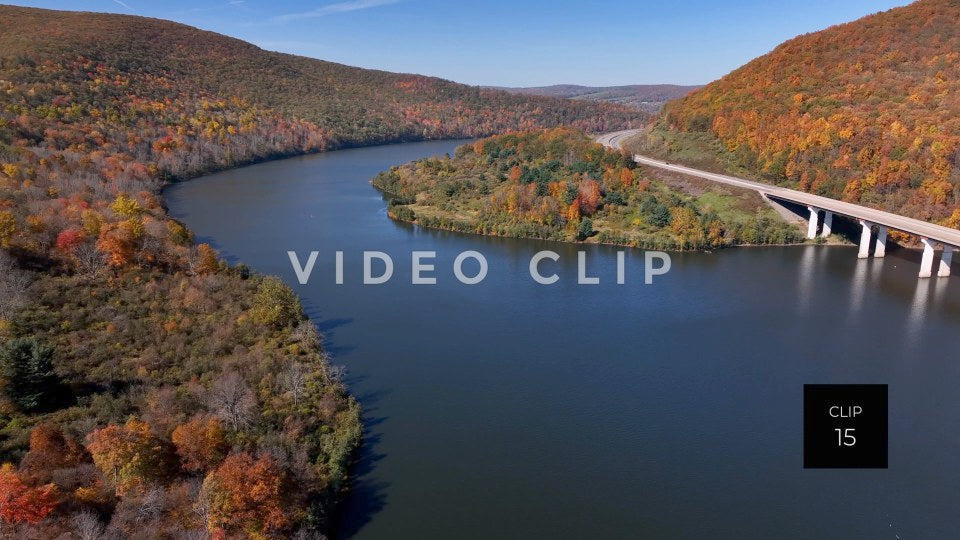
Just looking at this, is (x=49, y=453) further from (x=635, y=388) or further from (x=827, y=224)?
(x=827, y=224)

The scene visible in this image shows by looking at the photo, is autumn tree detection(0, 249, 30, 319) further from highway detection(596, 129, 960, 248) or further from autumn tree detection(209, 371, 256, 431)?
highway detection(596, 129, 960, 248)

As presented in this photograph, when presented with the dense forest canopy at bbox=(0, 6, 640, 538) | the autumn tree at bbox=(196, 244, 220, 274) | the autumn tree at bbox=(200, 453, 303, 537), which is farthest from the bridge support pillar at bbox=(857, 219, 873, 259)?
the autumn tree at bbox=(196, 244, 220, 274)

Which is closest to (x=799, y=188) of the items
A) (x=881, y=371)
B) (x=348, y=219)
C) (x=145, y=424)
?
(x=881, y=371)

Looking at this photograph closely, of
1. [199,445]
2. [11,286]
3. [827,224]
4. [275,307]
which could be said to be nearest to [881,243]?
[827,224]

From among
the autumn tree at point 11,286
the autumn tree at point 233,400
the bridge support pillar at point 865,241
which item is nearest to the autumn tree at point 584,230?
the bridge support pillar at point 865,241

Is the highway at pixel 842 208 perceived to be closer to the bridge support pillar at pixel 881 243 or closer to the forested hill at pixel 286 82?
the bridge support pillar at pixel 881 243

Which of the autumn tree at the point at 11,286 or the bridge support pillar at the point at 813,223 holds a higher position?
the autumn tree at the point at 11,286
